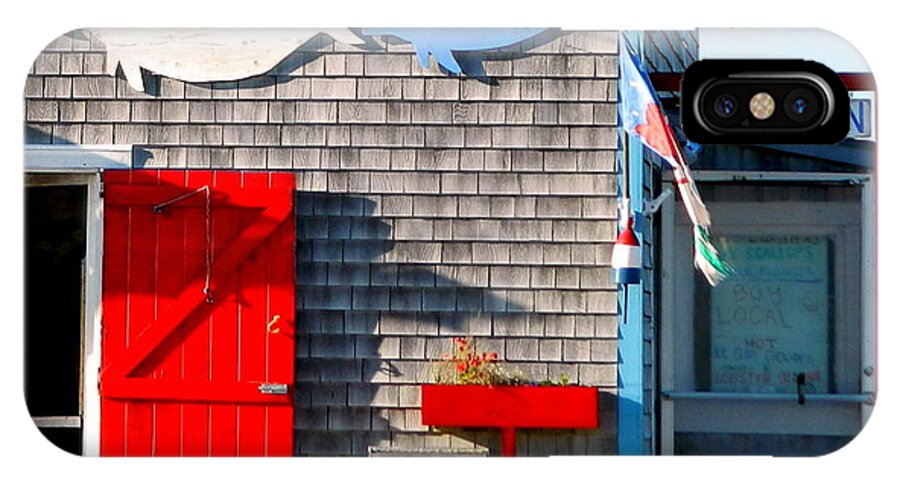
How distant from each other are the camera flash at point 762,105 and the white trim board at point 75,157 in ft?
4.71

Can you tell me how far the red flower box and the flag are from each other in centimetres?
41

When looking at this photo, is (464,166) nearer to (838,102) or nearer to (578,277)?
(578,277)

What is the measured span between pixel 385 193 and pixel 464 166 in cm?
20

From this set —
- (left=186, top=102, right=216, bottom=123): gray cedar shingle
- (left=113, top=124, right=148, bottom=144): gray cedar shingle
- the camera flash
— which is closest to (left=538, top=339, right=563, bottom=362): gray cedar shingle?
the camera flash

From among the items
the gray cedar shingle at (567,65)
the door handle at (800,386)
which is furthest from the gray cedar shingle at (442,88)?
the door handle at (800,386)

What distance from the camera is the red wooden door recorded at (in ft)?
13.4

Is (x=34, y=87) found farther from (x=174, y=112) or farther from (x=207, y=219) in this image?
(x=207, y=219)

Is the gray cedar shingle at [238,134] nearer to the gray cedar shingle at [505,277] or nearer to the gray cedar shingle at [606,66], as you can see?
the gray cedar shingle at [505,277]

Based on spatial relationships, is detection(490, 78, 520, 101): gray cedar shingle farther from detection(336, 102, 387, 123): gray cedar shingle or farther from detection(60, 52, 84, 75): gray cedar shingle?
detection(60, 52, 84, 75): gray cedar shingle

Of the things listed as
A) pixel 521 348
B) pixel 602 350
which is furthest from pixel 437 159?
pixel 602 350

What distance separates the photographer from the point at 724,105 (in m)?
3.97

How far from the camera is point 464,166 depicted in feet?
13.5

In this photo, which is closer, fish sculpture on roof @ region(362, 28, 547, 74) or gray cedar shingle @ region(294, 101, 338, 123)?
fish sculpture on roof @ region(362, 28, 547, 74)

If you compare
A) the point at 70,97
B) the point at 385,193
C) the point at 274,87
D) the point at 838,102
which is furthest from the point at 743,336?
the point at 70,97
